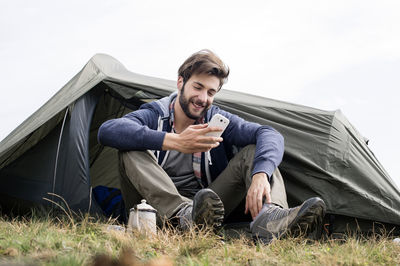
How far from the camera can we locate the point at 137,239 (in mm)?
2211

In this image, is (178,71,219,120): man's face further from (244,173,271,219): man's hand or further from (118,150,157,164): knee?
(244,173,271,219): man's hand

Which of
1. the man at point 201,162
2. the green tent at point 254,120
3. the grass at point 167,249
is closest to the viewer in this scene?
the grass at point 167,249

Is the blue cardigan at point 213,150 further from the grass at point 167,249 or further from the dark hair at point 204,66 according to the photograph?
the grass at point 167,249

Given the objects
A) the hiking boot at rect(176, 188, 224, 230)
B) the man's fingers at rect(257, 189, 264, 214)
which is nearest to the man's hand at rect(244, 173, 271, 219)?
the man's fingers at rect(257, 189, 264, 214)

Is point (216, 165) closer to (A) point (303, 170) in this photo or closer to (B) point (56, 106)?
(A) point (303, 170)

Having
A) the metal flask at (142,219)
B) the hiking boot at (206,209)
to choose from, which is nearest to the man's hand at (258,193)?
the hiking boot at (206,209)

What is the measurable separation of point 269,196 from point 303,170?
0.97 metres

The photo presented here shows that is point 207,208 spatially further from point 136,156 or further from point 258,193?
point 136,156

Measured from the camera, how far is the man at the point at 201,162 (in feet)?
7.96

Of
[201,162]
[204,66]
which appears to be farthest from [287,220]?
[204,66]

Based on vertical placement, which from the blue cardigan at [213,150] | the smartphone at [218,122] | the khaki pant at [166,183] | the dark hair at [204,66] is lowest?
the khaki pant at [166,183]

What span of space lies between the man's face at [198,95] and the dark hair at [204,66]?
32mm

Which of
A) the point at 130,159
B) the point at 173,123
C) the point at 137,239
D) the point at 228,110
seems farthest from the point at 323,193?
the point at 137,239

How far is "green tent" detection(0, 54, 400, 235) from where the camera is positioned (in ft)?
11.1
